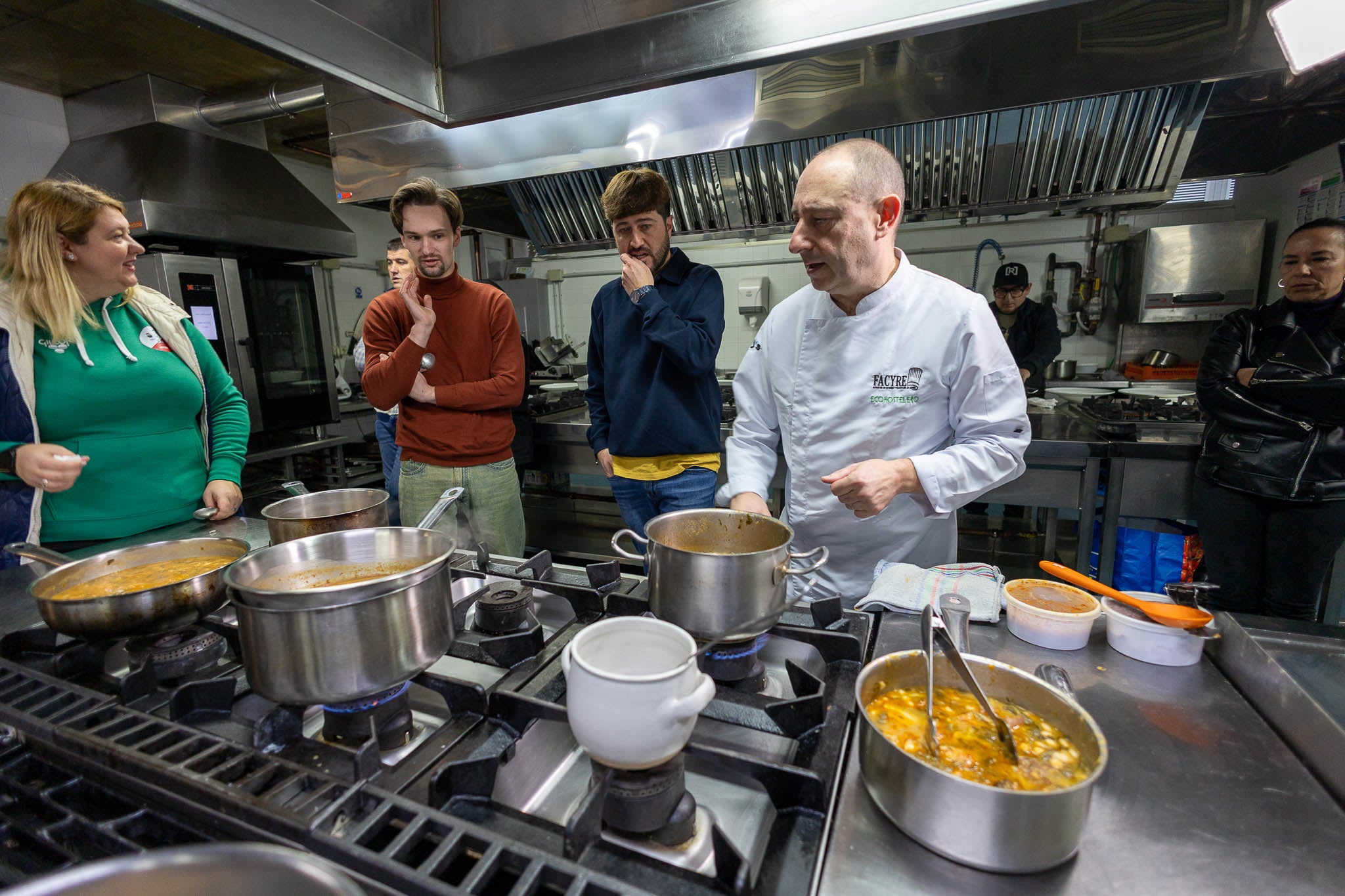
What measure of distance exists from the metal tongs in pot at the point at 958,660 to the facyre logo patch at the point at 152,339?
205cm

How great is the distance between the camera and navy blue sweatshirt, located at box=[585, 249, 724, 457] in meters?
2.15

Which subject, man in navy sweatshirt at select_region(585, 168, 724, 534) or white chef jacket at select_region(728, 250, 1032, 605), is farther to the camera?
man in navy sweatshirt at select_region(585, 168, 724, 534)

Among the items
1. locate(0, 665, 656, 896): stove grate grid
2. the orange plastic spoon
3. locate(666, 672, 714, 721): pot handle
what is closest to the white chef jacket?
the orange plastic spoon

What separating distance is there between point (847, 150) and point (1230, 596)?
103 inches

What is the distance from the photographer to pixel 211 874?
0.46 meters

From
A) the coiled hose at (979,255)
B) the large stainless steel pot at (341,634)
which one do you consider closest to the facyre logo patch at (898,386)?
the large stainless steel pot at (341,634)

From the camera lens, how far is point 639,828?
63cm

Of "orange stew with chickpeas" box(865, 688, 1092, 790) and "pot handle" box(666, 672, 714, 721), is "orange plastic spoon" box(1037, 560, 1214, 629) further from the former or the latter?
"pot handle" box(666, 672, 714, 721)

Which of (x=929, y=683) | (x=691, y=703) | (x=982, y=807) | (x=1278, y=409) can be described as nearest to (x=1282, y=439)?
(x=1278, y=409)

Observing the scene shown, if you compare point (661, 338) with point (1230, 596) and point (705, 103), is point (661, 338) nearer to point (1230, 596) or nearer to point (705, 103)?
point (705, 103)

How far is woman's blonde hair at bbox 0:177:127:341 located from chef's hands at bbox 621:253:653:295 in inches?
56.8

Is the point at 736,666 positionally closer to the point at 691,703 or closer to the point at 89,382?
the point at 691,703

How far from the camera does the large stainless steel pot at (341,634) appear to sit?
2.23ft

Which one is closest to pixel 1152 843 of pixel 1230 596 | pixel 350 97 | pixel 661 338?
pixel 661 338
